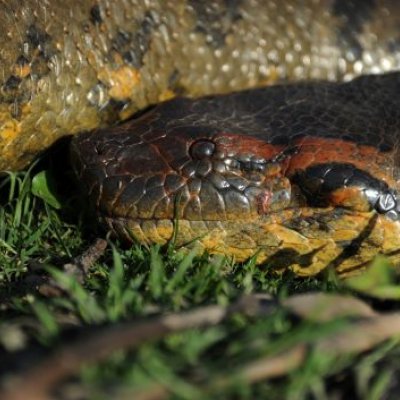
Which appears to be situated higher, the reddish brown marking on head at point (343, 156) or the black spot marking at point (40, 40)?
the black spot marking at point (40, 40)

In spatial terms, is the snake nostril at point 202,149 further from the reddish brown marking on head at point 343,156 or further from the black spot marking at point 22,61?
the black spot marking at point 22,61

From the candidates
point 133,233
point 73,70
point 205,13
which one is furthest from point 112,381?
point 205,13

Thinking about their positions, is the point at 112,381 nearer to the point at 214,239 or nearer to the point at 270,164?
the point at 214,239

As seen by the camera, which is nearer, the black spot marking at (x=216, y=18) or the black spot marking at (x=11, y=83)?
the black spot marking at (x=11, y=83)

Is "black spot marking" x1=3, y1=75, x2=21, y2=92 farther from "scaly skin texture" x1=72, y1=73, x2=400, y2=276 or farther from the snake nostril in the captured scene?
the snake nostril

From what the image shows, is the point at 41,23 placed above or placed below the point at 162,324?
above

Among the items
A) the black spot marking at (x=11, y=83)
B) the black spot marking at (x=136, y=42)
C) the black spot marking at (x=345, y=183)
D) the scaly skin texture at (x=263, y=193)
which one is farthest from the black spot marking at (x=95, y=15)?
the black spot marking at (x=345, y=183)

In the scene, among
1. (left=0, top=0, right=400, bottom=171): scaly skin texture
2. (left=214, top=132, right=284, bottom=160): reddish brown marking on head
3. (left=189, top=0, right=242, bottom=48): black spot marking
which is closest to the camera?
(left=214, top=132, right=284, bottom=160): reddish brown marking on head

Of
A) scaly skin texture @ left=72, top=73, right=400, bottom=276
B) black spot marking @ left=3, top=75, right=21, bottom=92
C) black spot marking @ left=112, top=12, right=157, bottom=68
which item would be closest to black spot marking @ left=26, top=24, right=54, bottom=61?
black spot marking @ left=3, top=75, right=21, bottom=92

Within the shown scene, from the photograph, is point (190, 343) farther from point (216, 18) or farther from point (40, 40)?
point (216, 18)
